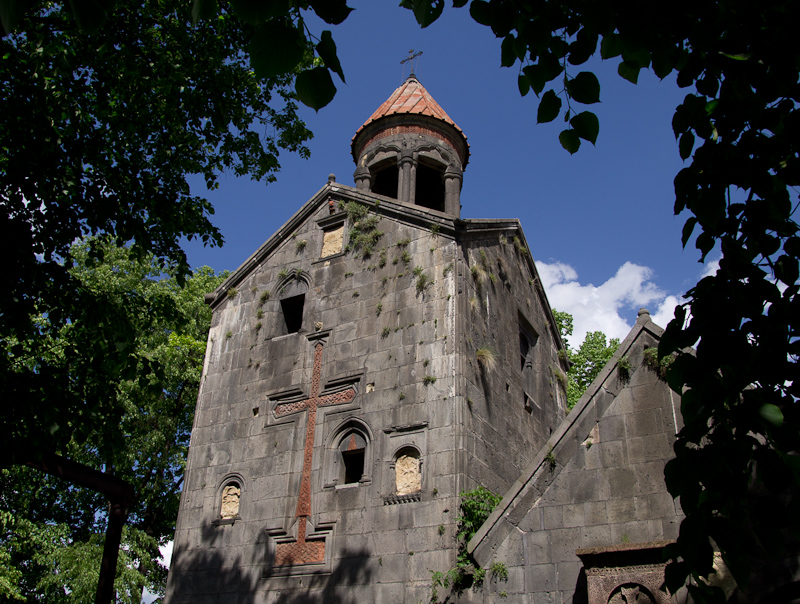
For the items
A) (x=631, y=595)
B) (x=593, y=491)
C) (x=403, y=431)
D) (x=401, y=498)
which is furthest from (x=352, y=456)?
(x=631, y=595)

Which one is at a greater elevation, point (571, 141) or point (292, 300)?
point (292, 300)

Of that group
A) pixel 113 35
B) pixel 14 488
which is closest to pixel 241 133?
pixel 113 35

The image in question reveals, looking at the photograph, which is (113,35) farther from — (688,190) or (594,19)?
(688,190)

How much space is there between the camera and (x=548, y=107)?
3727mm

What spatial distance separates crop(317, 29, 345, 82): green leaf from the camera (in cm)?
296

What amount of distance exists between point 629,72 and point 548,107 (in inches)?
21.9

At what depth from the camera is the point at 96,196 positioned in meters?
7.96

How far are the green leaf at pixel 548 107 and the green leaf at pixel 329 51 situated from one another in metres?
1.28

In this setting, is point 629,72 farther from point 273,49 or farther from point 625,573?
point 625,573

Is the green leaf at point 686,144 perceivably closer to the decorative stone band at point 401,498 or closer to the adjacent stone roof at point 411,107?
the decorative stone band at point 401,498

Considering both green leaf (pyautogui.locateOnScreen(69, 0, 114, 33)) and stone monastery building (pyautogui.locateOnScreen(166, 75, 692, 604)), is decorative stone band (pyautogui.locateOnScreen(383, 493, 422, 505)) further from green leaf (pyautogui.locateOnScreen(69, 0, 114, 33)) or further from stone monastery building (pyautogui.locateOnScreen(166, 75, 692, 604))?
green leaf (pyautogui.locateOnScreen(69, 0, 114, 33))

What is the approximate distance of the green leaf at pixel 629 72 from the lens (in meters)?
3.82

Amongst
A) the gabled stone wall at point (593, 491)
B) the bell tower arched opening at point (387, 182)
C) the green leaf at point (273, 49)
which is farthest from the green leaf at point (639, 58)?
the bell tower arched opening at point (387, 182)

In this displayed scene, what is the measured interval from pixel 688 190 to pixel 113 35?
739 centimetres
